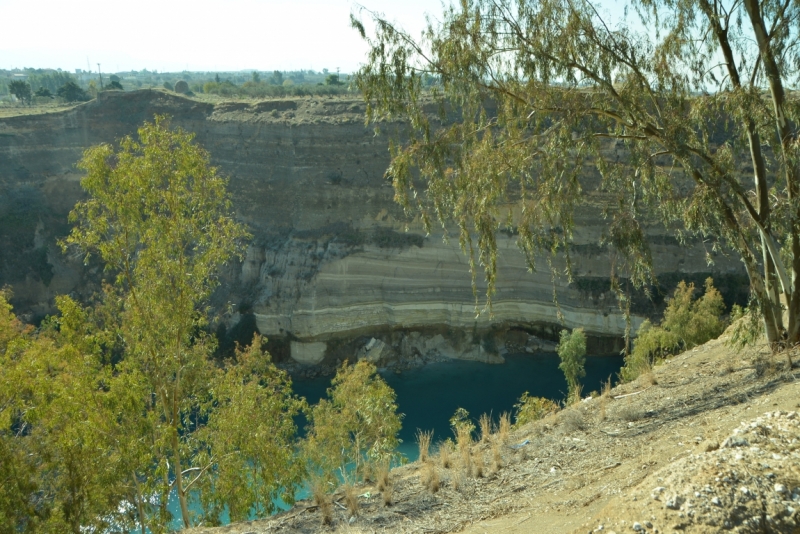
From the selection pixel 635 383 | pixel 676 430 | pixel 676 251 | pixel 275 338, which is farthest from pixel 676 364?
pixel 275 338

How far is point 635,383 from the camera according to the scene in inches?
342

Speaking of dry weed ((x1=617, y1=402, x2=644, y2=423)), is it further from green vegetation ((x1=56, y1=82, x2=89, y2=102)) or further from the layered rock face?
green vegetation ((x1=56, y1=82, x2=89, y2=102))

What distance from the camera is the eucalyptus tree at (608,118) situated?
291 inches

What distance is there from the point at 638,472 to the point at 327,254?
60.4 ft

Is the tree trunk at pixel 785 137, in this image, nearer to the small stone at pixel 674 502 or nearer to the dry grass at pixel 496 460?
the dry grass at pixel 496 460

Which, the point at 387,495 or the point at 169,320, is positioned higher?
the point at 169,320

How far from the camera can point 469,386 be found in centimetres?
2098

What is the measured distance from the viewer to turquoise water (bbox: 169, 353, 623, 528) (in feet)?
62.8

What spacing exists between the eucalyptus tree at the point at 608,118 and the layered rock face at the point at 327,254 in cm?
1116

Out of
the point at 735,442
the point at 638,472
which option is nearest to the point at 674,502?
the point at 735,442

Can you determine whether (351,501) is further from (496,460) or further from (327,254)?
(327,254)

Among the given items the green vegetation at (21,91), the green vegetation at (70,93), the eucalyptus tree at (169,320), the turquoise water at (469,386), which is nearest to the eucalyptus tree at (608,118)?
the eucalyptus tree at (169,320)

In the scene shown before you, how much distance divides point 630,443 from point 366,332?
55.2 ft

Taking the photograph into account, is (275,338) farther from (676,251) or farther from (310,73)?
(310,73)
